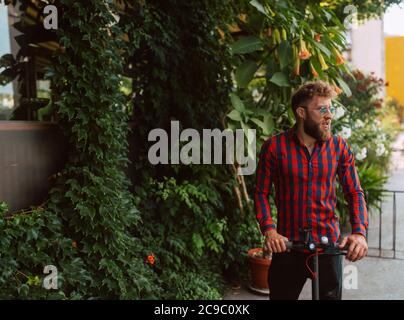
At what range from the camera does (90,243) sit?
10.2 feet

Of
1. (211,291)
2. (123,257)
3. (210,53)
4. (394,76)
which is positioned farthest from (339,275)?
(394,76)

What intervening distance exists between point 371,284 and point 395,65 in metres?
18.8

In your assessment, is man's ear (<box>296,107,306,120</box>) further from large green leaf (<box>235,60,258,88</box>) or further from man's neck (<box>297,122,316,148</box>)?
large green leaf (<box>235,60,258,88</box>)

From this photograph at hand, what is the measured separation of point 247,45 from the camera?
3939 millimetres

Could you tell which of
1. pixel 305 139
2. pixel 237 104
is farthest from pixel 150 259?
pixel 305 139

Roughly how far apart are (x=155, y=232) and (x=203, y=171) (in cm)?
75

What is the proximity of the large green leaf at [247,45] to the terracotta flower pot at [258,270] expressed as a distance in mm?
1904

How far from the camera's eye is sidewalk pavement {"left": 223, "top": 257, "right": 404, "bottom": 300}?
435 cm

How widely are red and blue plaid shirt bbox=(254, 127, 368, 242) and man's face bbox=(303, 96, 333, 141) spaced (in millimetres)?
86

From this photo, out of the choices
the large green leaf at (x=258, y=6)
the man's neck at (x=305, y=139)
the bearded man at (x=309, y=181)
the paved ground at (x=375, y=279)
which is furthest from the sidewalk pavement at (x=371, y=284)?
the large green leaf at (x=258, y=6)

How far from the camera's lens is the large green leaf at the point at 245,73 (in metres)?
4.05

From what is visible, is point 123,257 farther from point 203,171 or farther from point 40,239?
point 203,171

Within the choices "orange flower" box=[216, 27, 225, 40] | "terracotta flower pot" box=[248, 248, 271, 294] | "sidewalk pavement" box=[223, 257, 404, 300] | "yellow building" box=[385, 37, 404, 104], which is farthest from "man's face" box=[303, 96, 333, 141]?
"yellow building" box=[385, 37, 404, 104]

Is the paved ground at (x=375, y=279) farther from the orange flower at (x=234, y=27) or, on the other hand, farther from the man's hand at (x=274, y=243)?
the orange flower at (x=234, y=27)
